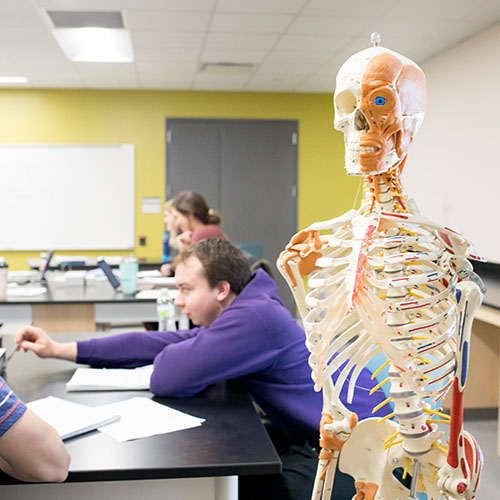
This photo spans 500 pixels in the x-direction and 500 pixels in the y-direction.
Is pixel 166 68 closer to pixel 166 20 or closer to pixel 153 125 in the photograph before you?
pixel 153 125

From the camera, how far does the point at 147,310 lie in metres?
3.46

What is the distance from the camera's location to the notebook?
142cm

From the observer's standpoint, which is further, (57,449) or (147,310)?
(147,310)

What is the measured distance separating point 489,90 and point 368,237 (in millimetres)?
4020

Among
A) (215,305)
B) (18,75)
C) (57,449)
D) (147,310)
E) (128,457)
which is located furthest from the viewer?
(18,75)

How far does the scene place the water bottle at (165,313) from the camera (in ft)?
9.95

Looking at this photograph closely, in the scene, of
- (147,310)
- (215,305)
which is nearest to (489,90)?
(147,310)

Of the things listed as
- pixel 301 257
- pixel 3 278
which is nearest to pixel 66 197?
pixel 3 278

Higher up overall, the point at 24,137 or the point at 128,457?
the point at 24,137

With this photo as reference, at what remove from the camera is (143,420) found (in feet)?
4.99

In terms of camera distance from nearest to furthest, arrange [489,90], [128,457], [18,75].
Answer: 1. [128,457]
2. [489,90]
3. [18,75]

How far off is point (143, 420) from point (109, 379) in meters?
0.37

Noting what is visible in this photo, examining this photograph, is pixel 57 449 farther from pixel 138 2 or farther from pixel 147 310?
pixel 138 2

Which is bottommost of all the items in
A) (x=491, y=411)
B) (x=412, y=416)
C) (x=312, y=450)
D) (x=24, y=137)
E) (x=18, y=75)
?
(x=491, y=411)
